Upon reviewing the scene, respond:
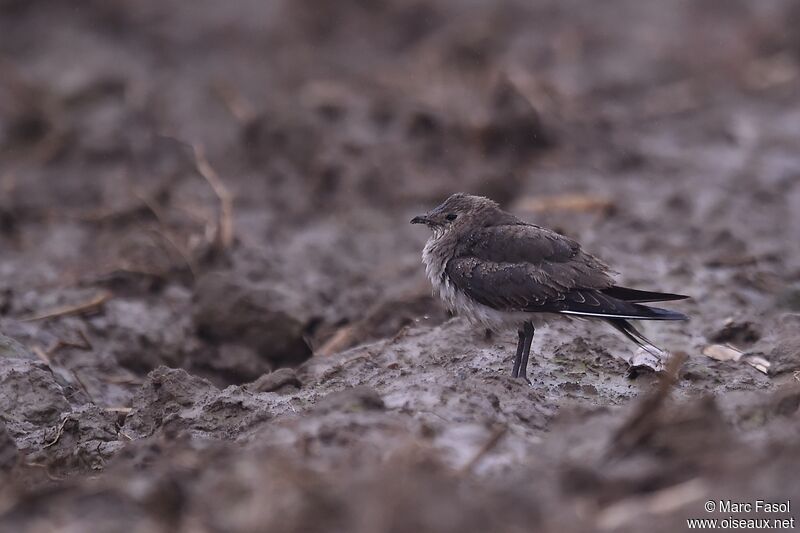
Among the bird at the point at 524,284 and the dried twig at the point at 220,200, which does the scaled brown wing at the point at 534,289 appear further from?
the dried twig at the point at 220,200

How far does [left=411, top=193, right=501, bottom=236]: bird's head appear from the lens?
22.9 ft

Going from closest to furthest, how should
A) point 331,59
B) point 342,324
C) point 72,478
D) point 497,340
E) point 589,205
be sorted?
point 72,478 < point 497,340 < point 342,324 < point 589,205 < point 331,59

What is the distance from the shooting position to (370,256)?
10.2 metres

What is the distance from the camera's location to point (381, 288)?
9.05 metres

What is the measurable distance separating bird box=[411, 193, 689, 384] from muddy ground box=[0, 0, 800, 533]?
298 mm

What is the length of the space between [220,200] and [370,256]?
1397 mm

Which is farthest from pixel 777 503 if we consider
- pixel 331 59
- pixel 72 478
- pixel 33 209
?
pixel 331 59

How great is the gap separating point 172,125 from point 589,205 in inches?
180

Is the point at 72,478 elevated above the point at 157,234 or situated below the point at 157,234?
below

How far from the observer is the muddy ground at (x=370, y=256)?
4.09 m

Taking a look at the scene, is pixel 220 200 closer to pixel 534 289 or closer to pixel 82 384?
pixel 82 384

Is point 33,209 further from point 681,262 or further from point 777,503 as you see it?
point 777,503

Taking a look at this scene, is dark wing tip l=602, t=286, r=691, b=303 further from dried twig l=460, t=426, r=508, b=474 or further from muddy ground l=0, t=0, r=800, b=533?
dried twig l=460, t=426, r=508, b=474

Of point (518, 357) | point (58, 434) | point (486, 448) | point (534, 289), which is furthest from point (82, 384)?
point (486, 448)
